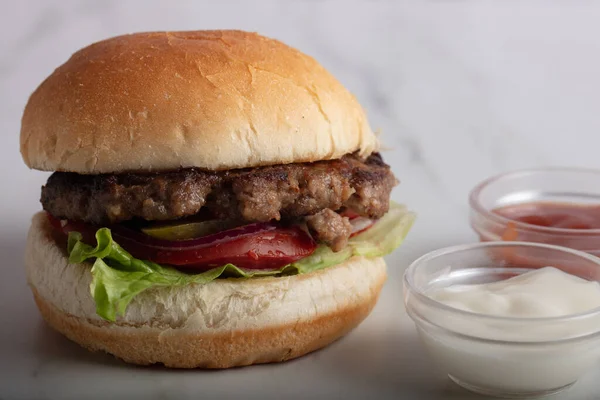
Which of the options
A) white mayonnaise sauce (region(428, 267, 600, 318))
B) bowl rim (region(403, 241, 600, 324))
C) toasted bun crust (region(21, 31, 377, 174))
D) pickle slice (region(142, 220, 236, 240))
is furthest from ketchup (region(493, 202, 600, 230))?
pickle slice (region(142, 220, 236, 240))

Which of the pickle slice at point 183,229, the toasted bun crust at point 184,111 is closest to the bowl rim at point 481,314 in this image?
the toasted bun crust at point 184,111

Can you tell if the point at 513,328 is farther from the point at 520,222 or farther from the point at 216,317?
the point at 520,222

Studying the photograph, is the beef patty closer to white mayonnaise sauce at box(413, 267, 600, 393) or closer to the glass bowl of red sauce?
white mayonnaise sauce at box(413, 267, 600, 393)

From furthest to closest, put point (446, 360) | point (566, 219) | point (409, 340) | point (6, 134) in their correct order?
point (6, 134) → point (566, 219) → point (409, 340) → point (446, 360)

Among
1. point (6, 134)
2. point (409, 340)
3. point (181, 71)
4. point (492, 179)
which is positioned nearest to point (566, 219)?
point (492, 179)

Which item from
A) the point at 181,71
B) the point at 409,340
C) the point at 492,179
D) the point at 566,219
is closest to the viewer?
the point at 181,71

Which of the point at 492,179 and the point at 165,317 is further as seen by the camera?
the point at 492,179

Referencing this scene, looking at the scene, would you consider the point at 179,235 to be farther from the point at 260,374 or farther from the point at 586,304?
the point at 586,304
